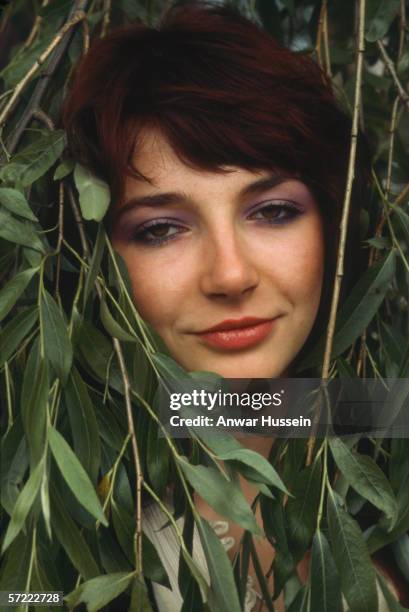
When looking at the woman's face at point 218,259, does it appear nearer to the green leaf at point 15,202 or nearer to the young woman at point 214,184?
the young woman at point 214,184

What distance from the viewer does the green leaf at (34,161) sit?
77 cm

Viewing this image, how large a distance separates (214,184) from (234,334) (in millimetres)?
146

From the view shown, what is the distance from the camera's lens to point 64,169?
30.9 inches

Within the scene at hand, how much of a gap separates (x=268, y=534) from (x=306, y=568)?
0.12 meters

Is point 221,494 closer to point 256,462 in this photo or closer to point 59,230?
point 256,462

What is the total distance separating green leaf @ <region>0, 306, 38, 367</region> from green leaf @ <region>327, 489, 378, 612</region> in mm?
305

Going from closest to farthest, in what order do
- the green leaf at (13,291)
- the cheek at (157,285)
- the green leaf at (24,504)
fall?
1. the green leaf at (24,504)
2. the green leaf at (13,291)
3. the cheek at (157,285)

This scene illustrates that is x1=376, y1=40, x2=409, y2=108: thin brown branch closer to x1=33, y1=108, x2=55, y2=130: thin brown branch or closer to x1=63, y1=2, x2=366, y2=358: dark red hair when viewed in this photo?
x1=63, y1=2, x2=366, y2=358: dark red hair

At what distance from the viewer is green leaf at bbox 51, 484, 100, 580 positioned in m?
0.71

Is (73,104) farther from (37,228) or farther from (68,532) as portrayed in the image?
(68,532)

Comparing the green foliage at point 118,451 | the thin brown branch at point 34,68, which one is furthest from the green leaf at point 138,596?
the thin brown branch at point 34,68

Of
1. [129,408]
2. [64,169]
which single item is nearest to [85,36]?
[64,169]

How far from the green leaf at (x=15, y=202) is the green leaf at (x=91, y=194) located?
47 millimetres

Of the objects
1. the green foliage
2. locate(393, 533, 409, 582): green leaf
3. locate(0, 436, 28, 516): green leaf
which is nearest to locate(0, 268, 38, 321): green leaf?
the green foliage
